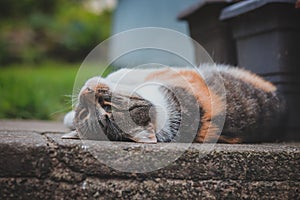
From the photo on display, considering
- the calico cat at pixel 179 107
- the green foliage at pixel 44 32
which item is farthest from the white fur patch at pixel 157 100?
the green foliage at pixel 44 32

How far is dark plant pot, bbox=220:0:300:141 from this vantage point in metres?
2.25

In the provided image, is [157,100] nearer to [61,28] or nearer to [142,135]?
[142,135]

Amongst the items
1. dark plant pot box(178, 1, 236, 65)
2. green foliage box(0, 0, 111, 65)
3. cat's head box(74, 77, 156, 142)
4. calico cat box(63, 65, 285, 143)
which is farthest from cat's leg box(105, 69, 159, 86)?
green foliage box(0, 0, 111, 65)

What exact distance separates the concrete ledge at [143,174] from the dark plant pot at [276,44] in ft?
2.42

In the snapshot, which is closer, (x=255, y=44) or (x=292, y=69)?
(x=292, y=69)

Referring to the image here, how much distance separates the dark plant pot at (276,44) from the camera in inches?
88.5

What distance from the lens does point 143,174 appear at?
4.86ft

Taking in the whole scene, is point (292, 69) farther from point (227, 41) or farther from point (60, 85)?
point (60, 85)

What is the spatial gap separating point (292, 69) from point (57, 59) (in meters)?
7.93

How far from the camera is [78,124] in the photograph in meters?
1.73

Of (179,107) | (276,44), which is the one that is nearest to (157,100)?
(179,107)

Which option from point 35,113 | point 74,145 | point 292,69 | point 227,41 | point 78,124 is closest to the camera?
point 74,145

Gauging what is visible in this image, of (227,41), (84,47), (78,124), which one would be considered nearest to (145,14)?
(227,41)

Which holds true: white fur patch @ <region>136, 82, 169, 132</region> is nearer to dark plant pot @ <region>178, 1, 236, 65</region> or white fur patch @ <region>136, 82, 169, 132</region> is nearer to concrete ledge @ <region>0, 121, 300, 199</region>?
concrete ledge @ <region>0, 121, 300, 199</region>
